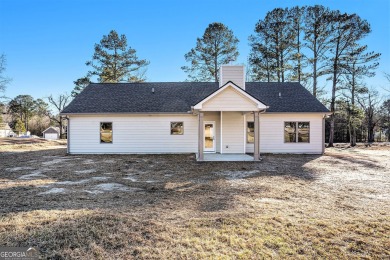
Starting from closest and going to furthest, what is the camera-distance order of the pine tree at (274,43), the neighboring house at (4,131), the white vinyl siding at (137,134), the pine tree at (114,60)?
the white vinyl siding at (137,134), the pine tree at (274,43), the pine tree at (114,60), the neighboring house at (4,131)

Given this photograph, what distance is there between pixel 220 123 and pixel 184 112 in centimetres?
245

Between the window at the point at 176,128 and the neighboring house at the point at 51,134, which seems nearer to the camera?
the window at the point at 176,128

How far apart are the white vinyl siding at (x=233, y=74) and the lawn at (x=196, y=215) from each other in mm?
7883

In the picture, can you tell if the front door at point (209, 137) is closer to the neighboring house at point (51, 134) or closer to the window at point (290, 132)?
the window at point (290, 132)

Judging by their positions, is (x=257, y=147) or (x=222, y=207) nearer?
(x=222, y=207)

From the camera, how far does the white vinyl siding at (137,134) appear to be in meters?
15.7

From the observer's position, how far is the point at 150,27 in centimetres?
1986

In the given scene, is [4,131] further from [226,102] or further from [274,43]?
[226,102]

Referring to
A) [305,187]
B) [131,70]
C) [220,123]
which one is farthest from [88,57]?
[305,187]

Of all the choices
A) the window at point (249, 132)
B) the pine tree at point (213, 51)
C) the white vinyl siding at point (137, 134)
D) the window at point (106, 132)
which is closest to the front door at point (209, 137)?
the white vinyl siding at point (137, 134)

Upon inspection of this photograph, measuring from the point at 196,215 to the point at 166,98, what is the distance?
515 inches

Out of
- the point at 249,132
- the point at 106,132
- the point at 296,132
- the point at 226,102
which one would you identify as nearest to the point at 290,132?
the point at 296,132

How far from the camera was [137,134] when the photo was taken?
621 inches

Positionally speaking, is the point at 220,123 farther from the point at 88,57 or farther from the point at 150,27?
the point at 88,57
